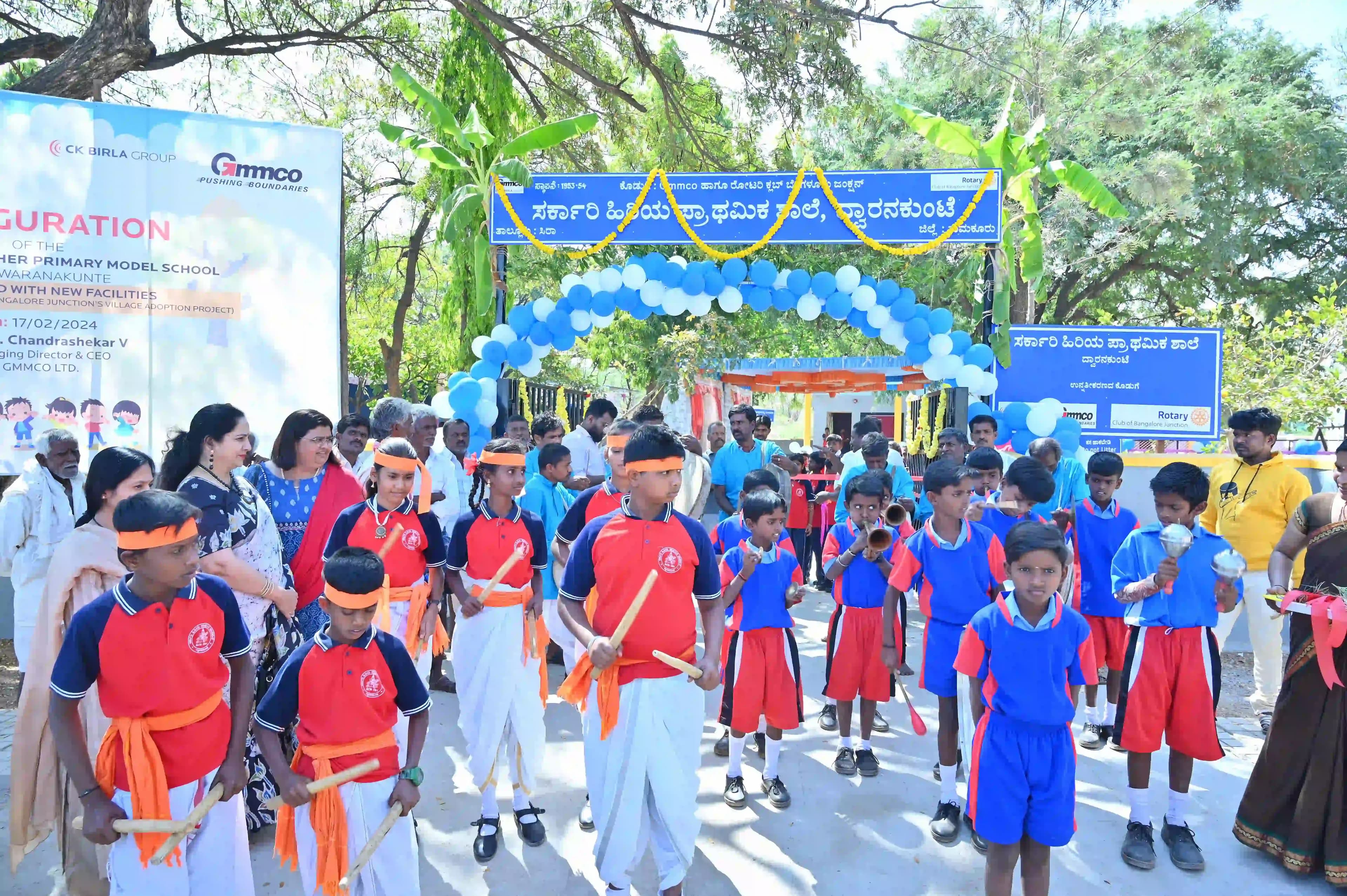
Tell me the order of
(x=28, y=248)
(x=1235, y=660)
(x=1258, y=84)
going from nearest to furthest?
(x=28, y=248)
(x=1235, y=660)
(x=1258, y=84)

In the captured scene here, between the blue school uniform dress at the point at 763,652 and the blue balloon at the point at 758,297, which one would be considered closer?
the blue school uniform dress at the point at 763,652

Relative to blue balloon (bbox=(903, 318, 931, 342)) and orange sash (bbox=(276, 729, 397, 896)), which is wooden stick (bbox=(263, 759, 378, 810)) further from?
blue balloon (bbox=(903, 318, 931, 342))

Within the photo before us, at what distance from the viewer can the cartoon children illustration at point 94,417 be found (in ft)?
18.7

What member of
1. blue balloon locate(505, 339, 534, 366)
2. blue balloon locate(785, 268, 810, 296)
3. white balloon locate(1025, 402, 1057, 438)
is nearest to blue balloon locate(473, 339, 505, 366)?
blue balloon locate(505, 339, 534, 366)

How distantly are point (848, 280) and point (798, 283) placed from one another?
0.52m

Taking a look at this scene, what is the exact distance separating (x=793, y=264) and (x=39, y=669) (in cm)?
1347

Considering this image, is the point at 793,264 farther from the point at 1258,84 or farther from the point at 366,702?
the point at 366,702

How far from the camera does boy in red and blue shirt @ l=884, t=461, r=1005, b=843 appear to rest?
3.91 meters

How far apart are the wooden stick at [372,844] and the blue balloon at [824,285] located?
6.89 metres

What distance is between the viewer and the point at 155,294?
587 centimetres

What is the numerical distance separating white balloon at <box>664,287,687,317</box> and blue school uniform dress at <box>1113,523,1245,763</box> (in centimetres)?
563

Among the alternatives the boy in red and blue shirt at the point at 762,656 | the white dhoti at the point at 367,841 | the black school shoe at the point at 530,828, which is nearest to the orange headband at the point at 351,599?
the white dhoti at the point at 367,841

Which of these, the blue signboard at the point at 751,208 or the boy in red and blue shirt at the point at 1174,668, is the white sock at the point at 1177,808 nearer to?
the boy in red and blue shirt at the point at 1174,668

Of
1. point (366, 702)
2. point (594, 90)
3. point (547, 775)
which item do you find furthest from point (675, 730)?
point (594, 90)
